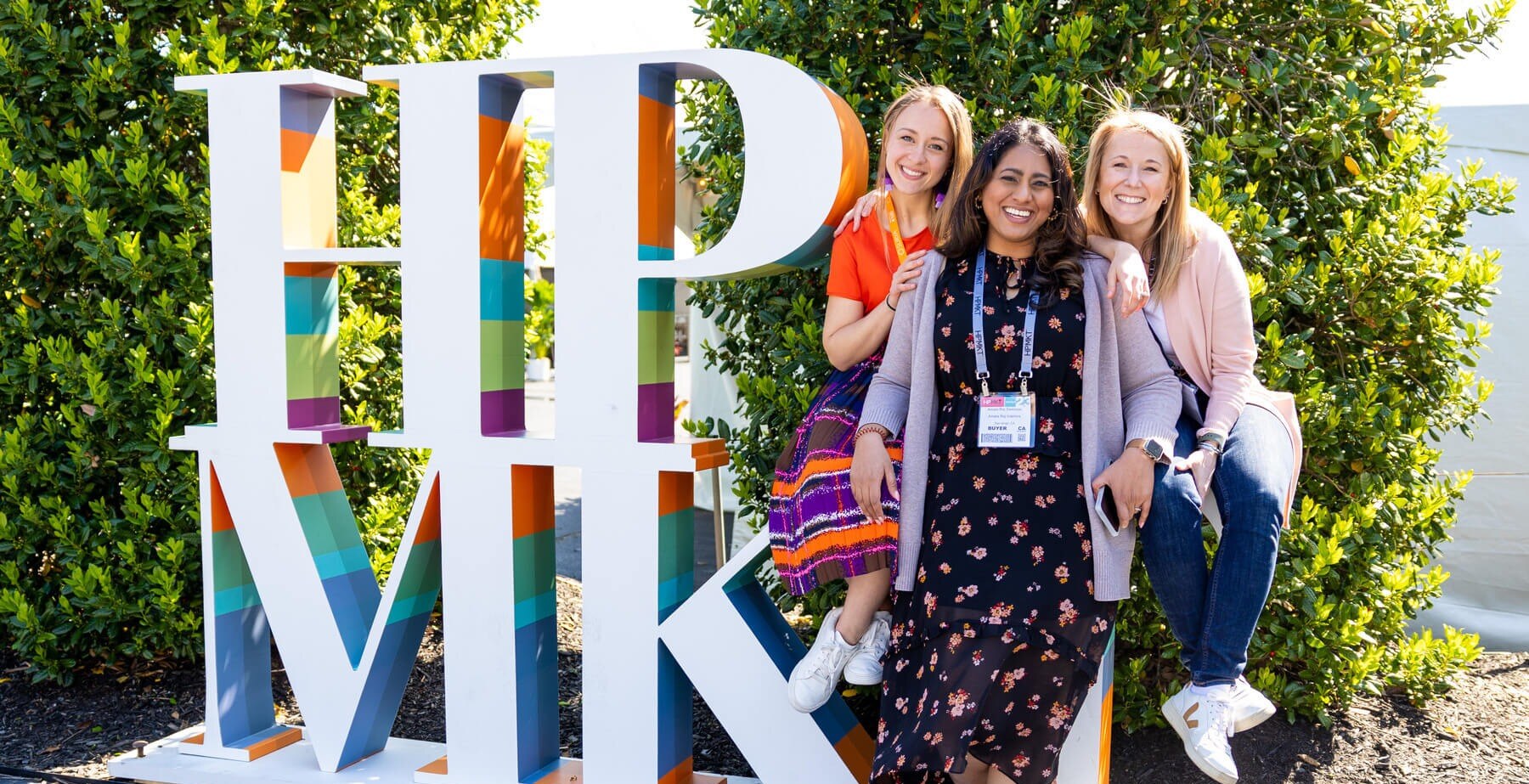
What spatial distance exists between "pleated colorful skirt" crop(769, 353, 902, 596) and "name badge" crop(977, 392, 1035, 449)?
0.82 feet

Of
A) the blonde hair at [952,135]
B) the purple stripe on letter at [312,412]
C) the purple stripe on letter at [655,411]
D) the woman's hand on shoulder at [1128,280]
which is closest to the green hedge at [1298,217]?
the purple stripe on letter at [655,411]

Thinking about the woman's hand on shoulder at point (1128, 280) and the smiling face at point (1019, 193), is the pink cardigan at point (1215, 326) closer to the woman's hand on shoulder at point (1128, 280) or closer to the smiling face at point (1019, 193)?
the woman's hand on shoulder at point (1128, 280)

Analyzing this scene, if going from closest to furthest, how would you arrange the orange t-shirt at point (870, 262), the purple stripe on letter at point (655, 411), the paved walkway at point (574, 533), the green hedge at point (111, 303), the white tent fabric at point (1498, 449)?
1. the orange t-shirt at point (870, 262)
2. the purple stripe on letter at point (655, 411)
3. the green hedge at point (111, 303)
4. the white tent fabric at point (1498, 449)
5. the paved walkway at point (574, 533)

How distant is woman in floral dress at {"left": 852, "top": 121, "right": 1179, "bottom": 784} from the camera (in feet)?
8.51

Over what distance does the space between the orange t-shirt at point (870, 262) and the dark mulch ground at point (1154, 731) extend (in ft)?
5.30

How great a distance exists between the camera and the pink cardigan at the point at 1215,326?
2631 millimetres

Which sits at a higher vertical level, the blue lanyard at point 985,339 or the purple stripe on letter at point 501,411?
the blue lanyard at point 985,339

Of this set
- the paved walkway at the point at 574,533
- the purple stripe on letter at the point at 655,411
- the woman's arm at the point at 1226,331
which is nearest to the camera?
the woman's arm at the point at 1226,331

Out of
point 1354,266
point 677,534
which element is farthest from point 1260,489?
point 677,534

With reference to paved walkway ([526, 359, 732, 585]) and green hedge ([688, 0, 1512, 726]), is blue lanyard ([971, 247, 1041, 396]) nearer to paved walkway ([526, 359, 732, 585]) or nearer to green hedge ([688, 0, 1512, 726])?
green hedge ([688, 0, 1512, 726])

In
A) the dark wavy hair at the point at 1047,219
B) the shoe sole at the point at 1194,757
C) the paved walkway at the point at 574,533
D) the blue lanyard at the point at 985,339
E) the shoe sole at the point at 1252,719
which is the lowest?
the paved walkway at the point at 574,533

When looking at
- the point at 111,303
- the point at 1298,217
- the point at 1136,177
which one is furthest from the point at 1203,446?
the point at 111,303

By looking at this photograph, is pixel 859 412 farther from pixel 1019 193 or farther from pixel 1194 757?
pixel 1194 757

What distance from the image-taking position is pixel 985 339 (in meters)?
2.61
